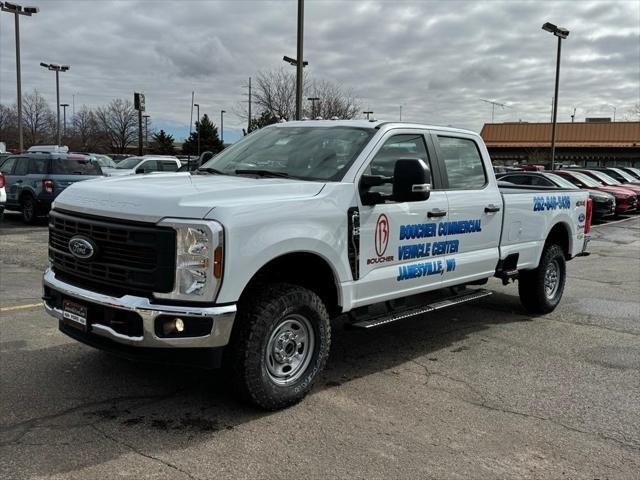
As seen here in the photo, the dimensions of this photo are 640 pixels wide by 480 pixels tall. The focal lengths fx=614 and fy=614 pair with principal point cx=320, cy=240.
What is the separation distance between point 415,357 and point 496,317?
6.60ft

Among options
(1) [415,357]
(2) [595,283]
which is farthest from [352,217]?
(2) [595,283]

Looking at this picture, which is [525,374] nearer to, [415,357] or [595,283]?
[415,357]

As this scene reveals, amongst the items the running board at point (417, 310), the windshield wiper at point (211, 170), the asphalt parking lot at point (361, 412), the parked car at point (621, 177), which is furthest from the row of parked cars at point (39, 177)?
the parked car at point (621, 177)

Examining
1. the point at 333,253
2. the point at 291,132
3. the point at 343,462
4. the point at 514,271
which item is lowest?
the point at 343,462

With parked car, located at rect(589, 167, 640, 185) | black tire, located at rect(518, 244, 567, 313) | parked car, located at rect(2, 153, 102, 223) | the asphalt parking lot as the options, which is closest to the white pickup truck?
the asphalt parking lot

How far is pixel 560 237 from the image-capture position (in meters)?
7.44

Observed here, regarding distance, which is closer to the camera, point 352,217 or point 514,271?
point 352,217

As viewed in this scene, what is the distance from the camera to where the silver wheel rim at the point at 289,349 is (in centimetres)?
413

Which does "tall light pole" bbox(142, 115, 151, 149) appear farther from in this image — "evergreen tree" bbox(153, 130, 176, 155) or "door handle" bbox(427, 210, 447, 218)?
"door handle" bbox(427, 210, 447, 218)

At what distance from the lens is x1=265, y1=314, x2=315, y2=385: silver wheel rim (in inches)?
163

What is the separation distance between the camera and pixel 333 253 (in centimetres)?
432

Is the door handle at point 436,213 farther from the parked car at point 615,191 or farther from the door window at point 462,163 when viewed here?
the parked car at point 615,191

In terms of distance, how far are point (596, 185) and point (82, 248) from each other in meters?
22.1

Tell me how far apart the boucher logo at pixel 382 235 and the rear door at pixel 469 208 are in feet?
2.43
